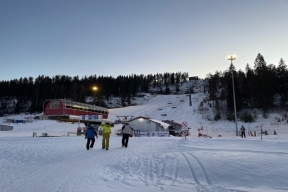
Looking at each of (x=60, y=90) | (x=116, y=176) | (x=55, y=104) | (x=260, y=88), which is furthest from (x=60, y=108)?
(x=60, y=90)

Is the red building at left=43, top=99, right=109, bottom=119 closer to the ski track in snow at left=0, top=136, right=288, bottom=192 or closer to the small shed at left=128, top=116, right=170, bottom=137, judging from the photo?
the small shed at left=128, top=116, right=170, bottom=137

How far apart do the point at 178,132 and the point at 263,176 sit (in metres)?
34.1

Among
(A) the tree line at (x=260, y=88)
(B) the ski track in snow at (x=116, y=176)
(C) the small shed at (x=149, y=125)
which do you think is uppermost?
(A) the tree line at (x=260, y=88)

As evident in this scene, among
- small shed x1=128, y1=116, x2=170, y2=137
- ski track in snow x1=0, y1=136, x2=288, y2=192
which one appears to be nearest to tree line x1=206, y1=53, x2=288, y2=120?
small shed x1=128, y1=116, x2=170, y2=137

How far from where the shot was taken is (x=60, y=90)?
107 metres

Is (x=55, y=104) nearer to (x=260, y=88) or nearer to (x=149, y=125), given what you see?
(x=149, y=125)

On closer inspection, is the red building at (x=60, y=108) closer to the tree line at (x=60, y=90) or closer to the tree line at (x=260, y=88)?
the tree line at (x=260, y=88)

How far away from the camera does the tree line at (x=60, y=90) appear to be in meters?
96.2

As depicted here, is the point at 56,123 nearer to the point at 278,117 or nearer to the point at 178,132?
the point at 178,132

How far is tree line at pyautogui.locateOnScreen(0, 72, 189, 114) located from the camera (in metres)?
96.2

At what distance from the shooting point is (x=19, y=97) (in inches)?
4136

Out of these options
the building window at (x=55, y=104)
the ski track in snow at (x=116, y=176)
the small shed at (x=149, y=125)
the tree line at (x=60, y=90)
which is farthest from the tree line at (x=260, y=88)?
the tree line at (x=60, y=90)

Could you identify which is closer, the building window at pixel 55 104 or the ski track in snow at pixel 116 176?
the ski track in snow at pixel 116 176

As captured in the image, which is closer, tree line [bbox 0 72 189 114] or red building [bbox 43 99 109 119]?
red building [bbox 43 99 109 119]
